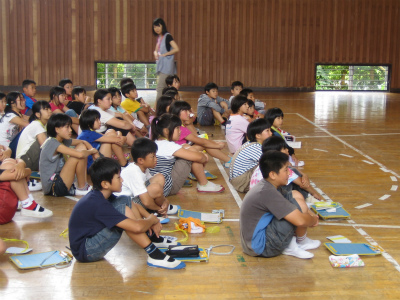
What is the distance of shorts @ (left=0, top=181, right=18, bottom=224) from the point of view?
4234 millimetres

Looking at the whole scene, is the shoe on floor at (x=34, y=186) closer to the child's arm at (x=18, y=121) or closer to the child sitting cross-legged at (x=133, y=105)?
the child's arm at (x=18, y=121)

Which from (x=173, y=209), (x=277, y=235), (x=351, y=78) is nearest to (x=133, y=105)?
(x=173, y=209)

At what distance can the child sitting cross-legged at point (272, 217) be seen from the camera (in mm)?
3473

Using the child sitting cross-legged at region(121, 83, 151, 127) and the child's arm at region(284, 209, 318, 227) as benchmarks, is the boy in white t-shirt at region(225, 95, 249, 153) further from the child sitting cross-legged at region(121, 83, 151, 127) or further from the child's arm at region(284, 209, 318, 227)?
the child's arm at region(284, 209, 318, 227)

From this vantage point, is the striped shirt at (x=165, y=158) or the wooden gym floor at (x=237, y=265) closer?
the wooden gym floor at (x=237, y=265)

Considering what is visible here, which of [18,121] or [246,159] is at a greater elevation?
[18,121]

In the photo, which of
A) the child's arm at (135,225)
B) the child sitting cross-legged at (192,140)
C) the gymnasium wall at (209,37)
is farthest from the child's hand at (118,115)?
the gymnasium wall at (209,37)

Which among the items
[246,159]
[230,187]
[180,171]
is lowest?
[230,187]

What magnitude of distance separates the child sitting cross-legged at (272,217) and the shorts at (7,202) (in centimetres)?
185

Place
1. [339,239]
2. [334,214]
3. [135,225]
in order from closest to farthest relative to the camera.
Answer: [135,225], [339,239], [334,214]

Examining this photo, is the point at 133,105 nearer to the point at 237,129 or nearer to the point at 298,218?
the point at 237,129

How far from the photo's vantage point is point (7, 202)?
425 centimetres

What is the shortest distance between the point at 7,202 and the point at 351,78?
12.8 metres

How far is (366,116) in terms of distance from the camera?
33.3ft
